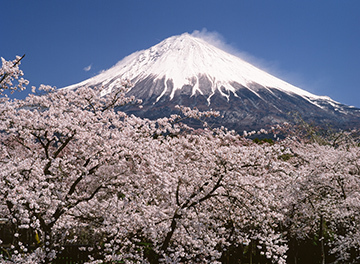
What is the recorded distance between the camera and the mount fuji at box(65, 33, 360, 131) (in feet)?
309

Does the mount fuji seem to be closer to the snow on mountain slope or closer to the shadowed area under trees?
the snow on mountain slope


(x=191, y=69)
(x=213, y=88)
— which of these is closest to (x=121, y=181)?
(x=213, y=88)

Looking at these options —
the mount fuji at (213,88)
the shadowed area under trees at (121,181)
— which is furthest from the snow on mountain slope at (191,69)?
the shadowed area under trees at (121,181)

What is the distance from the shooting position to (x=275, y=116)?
92.2m

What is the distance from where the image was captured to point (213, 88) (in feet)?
371

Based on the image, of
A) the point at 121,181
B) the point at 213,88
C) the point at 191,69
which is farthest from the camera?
the point at 191,69

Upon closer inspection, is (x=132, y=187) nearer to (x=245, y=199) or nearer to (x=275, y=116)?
(x=245, y=199)

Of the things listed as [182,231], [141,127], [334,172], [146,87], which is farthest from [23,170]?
[146,87]

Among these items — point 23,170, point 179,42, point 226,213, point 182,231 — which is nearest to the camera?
point 23,170

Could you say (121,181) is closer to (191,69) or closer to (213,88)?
(213,88)

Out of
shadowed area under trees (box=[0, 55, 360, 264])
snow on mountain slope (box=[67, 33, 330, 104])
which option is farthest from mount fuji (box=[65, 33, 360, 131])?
shadowed area under trees (box=[0, 55, 360, 264])

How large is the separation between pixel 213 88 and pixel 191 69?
1805 centimetres

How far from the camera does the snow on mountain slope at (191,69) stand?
11775 cm

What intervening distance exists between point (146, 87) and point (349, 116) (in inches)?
2906
